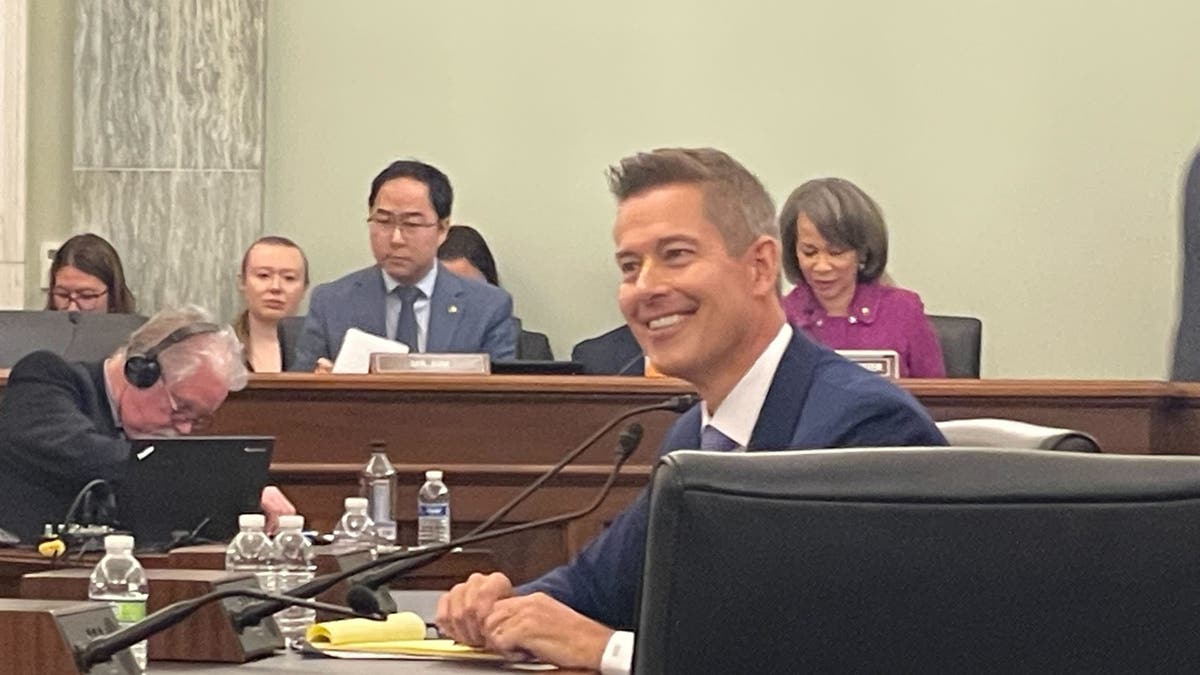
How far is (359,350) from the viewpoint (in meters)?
6.14

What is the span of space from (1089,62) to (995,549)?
718cm

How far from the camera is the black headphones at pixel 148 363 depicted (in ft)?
15.5

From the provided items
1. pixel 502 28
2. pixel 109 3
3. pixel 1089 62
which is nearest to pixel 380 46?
pixel 502 28

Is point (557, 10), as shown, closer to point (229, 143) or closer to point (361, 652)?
point (229, 143)

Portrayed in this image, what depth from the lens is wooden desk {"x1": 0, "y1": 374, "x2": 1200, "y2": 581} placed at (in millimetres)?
5617

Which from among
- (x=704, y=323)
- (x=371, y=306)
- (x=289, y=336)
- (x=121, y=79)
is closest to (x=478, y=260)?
(x=289, y=336)

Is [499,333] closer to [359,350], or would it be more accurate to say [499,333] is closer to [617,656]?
[359,350]

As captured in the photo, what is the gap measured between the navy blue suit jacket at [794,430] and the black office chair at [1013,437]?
4.2 inches

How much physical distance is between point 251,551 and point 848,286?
10.5 feet

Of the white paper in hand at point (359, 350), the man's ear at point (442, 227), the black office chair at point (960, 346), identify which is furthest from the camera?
the man's ear at point (442, 227)

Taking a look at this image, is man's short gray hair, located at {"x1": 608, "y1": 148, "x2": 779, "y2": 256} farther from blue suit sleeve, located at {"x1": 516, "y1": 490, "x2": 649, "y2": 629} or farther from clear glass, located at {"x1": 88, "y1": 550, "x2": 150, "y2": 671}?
clear glass, located at {"x1": 88, "y1": 550, "x2": 150, "y2": 671}

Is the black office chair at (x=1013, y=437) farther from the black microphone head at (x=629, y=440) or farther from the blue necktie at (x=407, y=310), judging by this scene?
the blue necktie at (x=407, y=310)

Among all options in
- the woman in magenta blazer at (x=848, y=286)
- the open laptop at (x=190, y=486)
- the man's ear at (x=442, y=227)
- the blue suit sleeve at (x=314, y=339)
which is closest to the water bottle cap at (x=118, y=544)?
the open laptop at (x=190, y=486)

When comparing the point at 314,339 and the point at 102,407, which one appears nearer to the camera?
the point at 102,407
